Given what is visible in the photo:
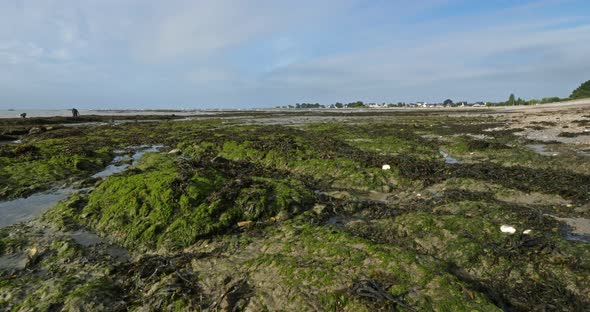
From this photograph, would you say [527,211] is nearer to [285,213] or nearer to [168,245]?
[285,213]

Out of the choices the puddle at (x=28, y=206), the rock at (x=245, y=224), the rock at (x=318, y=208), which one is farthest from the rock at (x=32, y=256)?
the rock at (x=318, y=208)

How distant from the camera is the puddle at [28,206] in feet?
25.4

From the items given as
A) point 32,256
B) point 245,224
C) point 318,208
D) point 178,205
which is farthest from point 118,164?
point 318,208

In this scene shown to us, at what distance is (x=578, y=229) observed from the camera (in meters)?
6.09

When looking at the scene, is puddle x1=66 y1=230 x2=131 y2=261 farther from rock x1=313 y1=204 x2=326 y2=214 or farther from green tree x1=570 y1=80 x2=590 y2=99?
green tree x1=570 y1=80 x2=590 y2=99

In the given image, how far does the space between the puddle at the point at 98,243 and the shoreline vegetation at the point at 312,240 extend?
1.8 inches

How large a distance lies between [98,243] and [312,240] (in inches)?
173

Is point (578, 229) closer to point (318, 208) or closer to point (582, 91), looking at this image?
point (318, 208)

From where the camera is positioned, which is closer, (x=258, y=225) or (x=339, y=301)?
(x=339, y=301)

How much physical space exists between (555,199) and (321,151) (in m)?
8.27

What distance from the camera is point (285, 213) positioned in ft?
23.6

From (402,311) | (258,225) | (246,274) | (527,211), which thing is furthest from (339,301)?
(527,211)

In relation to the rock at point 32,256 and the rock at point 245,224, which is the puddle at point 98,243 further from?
the rock at point 245,224

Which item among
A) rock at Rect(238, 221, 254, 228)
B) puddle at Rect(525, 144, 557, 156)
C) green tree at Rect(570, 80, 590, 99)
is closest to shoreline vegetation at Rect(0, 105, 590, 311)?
rock at Rect(238, 221, 254, 228)
